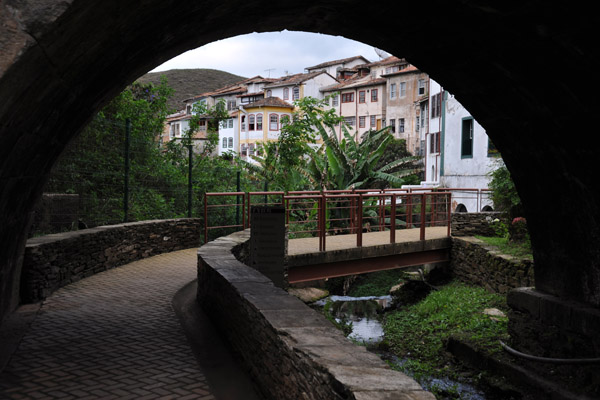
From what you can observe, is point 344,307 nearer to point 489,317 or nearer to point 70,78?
point 489,317

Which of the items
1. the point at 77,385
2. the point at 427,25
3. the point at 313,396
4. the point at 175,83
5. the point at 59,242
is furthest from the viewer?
the point at 175,83

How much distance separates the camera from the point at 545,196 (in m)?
7.51

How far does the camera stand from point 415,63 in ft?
24.6

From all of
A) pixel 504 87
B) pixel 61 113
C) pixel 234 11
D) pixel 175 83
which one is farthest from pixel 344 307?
pixel 175 83

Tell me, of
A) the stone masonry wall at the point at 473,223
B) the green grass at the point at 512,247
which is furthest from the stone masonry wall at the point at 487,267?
the stone masonry wall at the point at 473,223

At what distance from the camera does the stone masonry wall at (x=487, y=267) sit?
12.1 m

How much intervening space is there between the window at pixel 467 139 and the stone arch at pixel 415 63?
737 inches

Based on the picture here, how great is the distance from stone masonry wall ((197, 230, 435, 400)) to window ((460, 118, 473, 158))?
20.9 meters

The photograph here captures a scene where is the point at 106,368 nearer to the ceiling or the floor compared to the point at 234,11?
nearer to the floor

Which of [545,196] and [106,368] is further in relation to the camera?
[545,196]

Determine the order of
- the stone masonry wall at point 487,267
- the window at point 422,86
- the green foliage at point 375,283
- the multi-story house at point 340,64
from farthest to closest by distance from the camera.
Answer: the multi-story house at point 340,64 < the window at point 422,86 < the green foliage at point 375,283 < the stone masonry wall at point 487,267

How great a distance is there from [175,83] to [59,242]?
324 ft

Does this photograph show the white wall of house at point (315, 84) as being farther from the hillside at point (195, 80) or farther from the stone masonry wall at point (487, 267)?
the stone masonry wall at point (487, 267)

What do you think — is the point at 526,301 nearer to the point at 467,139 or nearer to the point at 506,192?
the point at 506,192
